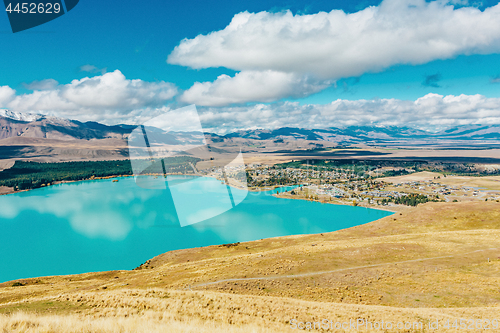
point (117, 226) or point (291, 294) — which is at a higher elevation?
point (291, 294)

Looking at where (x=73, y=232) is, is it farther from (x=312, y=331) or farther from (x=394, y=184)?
(x=394, y=184)

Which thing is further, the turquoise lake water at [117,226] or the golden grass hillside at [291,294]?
the turquoise lake water at [117,226]

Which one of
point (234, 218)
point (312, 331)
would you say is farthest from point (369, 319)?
point (234, 218)

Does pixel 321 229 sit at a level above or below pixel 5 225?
below

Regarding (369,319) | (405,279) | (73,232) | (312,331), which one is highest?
(312,331)

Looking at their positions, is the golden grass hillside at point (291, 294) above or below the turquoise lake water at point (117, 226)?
above
